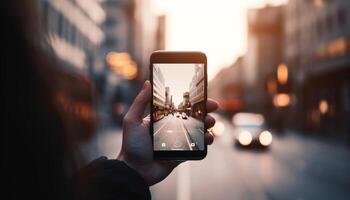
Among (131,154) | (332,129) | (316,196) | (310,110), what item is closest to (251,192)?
(316,196)

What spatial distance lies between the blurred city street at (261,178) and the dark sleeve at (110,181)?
7.19 m

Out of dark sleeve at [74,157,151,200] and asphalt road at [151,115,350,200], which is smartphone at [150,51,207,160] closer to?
dark sleeve at [74,157,151,200]

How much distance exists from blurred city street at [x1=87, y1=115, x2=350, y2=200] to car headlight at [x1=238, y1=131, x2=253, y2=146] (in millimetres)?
1885

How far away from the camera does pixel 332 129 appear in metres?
45.4

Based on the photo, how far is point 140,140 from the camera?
2346mm

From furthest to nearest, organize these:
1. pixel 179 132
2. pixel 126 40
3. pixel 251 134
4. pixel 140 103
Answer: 1. pixel 126 40
2. pixel 251 134
3. pixel 179 132
4. pixel 140 103

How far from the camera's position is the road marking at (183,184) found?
13508 mm

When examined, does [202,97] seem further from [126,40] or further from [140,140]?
[126,40]

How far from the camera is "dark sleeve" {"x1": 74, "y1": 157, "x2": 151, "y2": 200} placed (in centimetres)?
184

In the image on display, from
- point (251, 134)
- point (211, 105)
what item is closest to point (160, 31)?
point (251, 134)

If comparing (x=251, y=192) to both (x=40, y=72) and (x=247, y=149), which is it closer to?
(x=40, y=72)

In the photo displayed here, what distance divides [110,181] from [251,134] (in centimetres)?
2800

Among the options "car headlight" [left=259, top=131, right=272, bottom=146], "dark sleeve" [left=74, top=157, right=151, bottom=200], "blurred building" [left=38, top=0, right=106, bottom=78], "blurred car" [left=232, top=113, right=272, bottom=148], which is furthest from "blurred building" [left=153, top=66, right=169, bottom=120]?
"car headlight" [left=259, top=131, right=272, bottom=146]

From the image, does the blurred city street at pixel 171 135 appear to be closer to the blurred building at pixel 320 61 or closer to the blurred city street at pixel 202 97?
the blurred city street at pixel 202 97
